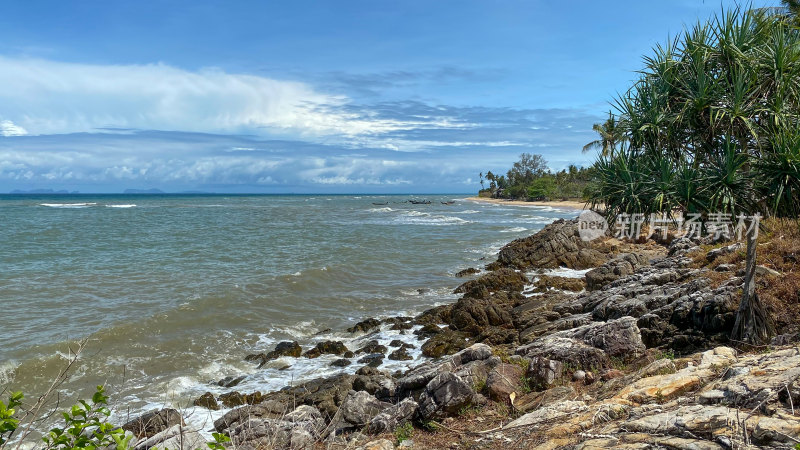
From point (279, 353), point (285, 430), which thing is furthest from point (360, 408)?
point (279, 353)

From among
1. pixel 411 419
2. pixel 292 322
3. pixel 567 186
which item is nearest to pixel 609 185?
pixel 411 419

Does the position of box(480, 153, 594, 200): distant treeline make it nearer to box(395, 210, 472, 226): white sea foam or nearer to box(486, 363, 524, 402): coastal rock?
box(395, 210, 472, 226): white sea foam

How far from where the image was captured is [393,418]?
7.55 meters

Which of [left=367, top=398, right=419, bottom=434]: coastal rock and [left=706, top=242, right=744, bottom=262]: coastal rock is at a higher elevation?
[left=706, top=242, right=744, bottom=262]: coastal rock

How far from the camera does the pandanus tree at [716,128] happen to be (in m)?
7.77

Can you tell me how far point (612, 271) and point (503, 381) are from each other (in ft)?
41.4

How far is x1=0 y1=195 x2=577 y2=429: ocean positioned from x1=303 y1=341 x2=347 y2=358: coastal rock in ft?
0.98

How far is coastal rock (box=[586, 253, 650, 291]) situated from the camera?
18.2m

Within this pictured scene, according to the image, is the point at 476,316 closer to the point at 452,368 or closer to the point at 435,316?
the point at 435,316

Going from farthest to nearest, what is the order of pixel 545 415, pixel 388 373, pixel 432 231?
pixel 432 231 → pixel 388 373 → pixel 545 415

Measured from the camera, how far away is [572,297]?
16.3 m

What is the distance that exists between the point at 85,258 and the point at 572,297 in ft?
78.3

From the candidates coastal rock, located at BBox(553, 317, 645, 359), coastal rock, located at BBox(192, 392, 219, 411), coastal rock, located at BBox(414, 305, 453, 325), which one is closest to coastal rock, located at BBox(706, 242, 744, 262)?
coastal rock, located at BBox(553, 317, 645, 359)

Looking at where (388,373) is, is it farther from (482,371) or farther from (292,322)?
(292,322)
